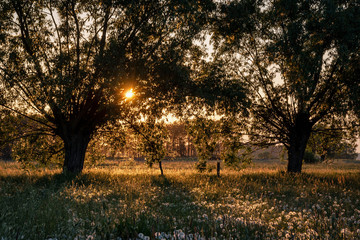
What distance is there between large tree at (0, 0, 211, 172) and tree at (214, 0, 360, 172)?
3.94m

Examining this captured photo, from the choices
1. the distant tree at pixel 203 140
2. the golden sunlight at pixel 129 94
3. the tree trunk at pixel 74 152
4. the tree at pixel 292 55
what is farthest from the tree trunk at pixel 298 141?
the tree trunk at pixel 74 152

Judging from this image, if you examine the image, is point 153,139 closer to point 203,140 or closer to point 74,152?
point 203,140

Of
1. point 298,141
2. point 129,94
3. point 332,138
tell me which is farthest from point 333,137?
point 129,94

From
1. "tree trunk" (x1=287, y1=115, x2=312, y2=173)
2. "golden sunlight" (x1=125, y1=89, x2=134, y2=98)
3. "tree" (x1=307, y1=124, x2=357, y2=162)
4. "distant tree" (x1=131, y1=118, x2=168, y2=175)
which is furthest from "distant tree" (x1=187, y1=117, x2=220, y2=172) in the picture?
"tree" (x1=307, y1=124, x2=357, y2=162)

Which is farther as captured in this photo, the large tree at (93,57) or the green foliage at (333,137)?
the green foliage at (333,137)

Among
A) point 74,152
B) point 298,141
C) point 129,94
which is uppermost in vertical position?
point 129,94

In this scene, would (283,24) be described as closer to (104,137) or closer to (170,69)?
(170,69)

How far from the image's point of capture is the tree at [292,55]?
1239 centimetres

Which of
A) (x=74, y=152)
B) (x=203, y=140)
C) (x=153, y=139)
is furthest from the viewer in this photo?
(x=203, y=140)

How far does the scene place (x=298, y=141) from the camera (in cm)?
1842

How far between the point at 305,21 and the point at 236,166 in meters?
9.86

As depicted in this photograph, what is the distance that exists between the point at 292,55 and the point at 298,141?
7.56 meters

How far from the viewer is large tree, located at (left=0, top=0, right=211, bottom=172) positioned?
12117 millimetres

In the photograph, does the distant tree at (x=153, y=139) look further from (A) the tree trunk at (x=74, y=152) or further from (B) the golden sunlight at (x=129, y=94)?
(A) the tree trunk at (x=74, y=152)
